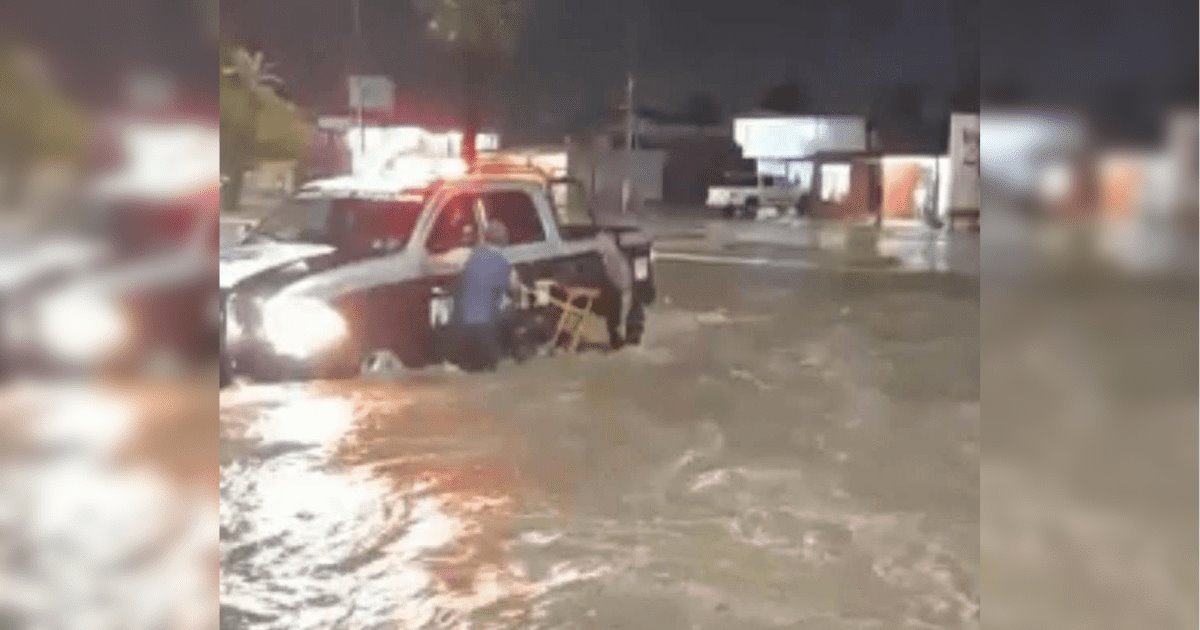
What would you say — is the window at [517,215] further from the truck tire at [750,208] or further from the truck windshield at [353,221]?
the truck tire at [750,208]

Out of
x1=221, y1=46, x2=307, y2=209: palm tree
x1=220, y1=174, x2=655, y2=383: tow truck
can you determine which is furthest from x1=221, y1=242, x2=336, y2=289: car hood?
x1=221, y1=46, x2=307, y2=209: palm tree

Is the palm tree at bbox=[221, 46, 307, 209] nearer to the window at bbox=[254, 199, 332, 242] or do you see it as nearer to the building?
the window at bbox=[254, 199, 332, 242]

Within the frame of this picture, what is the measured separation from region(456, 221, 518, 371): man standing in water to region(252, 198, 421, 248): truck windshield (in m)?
0.20

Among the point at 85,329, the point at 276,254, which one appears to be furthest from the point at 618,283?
the point at 85,329

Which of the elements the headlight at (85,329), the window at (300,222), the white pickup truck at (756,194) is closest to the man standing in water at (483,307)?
the window at (300,222)

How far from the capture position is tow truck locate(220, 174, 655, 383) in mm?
3359

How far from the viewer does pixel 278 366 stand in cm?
346

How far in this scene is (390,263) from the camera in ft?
11.9

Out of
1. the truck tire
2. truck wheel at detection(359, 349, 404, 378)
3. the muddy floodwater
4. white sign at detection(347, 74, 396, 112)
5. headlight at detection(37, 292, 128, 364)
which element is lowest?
the muddy floodwater

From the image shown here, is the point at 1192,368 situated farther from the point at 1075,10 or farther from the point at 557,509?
the point at 557,509

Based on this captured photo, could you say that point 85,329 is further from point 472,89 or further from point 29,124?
point 472,89

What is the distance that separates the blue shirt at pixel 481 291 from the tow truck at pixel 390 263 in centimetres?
4

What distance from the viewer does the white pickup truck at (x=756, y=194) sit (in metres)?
2.46

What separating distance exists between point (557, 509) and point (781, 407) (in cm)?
113
